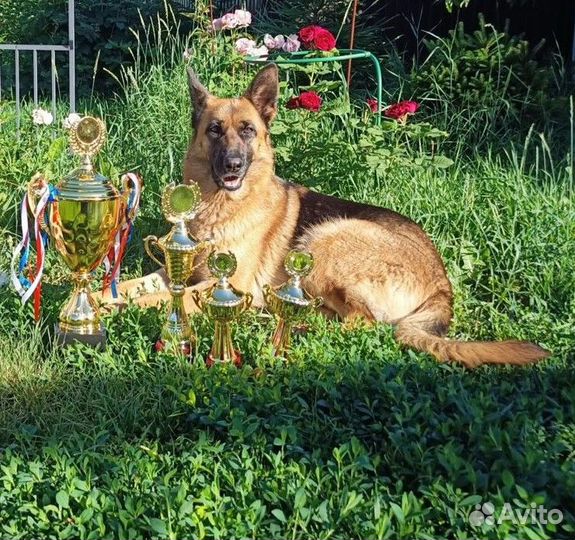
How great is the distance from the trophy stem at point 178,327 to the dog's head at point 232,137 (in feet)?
2.99

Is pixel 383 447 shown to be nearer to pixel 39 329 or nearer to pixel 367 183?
pixel 39 329

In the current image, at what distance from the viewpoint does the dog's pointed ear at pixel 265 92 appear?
470 centimetres

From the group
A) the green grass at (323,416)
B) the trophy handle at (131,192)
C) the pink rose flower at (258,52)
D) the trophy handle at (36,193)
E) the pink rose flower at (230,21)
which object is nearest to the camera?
the green grass at (323,416)

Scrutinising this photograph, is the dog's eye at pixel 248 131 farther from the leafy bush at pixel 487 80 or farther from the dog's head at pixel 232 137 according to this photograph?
the leafy bush at pixel 487 80

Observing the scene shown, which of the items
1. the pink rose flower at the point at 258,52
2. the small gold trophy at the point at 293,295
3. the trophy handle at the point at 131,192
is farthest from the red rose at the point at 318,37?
the small gold trophy at the point at 293,295

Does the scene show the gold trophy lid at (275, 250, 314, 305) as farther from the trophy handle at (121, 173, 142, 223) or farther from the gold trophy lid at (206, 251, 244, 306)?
the trophy handle at (121, 173, 142, 223)

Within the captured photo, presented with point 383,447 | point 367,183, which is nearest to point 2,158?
point 367,183

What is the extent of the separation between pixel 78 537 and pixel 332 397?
1.19 meters

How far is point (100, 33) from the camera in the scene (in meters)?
11.4

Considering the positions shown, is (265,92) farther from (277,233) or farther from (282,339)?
(282,339)

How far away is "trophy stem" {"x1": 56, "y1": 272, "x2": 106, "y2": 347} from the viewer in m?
3.98

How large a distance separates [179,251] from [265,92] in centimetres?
129

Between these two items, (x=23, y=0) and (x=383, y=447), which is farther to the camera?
(x=23, y=0)

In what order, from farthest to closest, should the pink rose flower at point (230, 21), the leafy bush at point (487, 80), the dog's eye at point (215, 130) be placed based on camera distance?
1. the leafy bush at point (487, 80)
2. the pink rose flower at point (230, 21)
3. the dog's eye at point (215, 130)
